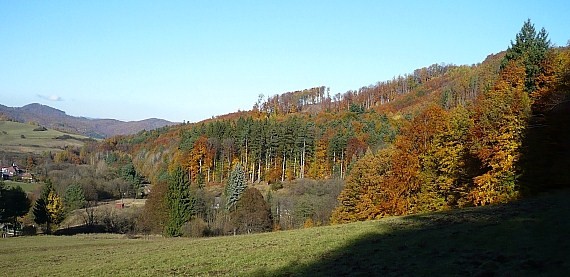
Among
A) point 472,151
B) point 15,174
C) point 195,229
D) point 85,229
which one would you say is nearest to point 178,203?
point 195,229

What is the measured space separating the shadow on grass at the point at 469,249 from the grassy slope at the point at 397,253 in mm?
34

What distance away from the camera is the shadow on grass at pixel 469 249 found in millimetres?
15164

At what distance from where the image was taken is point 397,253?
1998cm

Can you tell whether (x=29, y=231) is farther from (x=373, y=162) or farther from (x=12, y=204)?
(x=373, y=162)

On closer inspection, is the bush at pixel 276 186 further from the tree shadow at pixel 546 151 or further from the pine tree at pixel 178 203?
the tree shadow at pixel 546 151

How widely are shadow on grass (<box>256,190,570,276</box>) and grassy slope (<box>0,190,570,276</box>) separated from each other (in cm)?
3

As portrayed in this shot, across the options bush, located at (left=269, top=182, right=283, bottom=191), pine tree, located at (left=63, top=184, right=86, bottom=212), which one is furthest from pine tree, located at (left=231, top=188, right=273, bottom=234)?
pine tree, located at (left=63, top=184, right=86, bottom=212)

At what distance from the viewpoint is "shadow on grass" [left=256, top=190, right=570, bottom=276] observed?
1516 cm

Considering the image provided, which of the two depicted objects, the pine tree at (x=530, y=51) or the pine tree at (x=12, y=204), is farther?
the pine tree at (x=12, y=204)

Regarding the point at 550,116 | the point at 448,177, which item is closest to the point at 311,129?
the point at 448,177

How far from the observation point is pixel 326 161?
A: 4547 inches

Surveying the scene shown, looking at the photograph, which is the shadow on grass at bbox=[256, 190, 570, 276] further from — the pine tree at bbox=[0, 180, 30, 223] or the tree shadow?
the pine tree at bbox=[0, 180, 30, 223]

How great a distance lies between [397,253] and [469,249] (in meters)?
3.12

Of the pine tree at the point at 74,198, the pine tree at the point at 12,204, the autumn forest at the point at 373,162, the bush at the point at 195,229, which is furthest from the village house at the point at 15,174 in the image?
the bush at the point at 195,229
